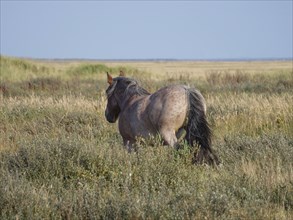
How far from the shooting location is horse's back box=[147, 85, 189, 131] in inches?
329

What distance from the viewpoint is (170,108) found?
834cm

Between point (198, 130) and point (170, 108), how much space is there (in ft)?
1.86

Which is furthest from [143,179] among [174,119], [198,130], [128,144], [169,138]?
[128,144]

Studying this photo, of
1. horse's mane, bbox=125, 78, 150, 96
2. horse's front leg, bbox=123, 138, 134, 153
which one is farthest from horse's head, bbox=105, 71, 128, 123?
horse's front leg, bbox=123, 138, 134, 153

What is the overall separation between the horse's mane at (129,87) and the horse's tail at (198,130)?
3.64ft

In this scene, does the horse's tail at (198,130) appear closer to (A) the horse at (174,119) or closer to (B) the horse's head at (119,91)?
(A) the horse at (174,119)

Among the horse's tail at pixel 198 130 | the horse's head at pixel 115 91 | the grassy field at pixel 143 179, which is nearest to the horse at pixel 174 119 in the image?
the horse's tail at pixel 198 130

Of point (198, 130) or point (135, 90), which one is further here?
point (135, 90)

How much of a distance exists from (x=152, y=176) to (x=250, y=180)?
1.21 meters

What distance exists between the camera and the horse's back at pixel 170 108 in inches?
329

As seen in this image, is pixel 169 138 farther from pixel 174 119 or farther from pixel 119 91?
pixel 119 91

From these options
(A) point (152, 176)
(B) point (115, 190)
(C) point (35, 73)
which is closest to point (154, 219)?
(B) point (115, 190)

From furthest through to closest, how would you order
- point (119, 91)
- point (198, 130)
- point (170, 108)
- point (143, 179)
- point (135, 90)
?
1. point (119, 91)
2. point (135, 90)
3. point (198, 130)
4. point (170, 108)
5. point (143, 179)

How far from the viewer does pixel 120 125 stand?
30.2ft
